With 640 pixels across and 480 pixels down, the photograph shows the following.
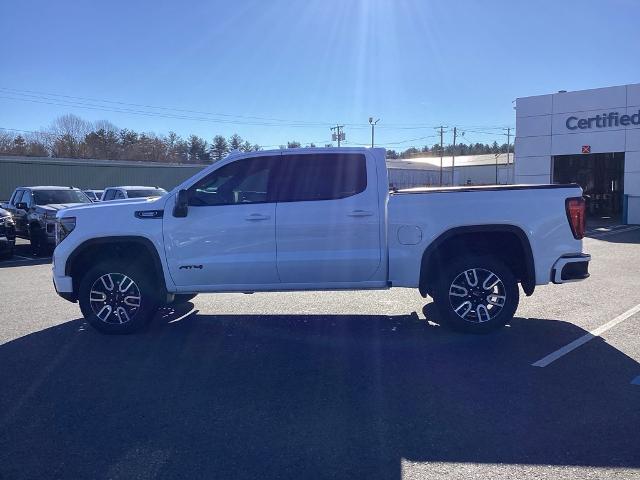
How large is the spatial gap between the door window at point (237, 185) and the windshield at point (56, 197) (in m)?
11.9

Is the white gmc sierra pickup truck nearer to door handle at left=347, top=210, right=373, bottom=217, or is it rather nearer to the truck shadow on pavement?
door handle at left=347, top=210, right=373, bottom=217

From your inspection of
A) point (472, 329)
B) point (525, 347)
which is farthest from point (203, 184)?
point (525, 347)

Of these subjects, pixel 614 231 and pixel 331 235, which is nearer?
pixel 331 235

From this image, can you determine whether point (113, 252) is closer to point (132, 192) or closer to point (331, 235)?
point (331, 235)

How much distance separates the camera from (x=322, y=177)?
6840 mm

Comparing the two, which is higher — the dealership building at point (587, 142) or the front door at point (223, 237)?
the dealership building at point (587, 142)

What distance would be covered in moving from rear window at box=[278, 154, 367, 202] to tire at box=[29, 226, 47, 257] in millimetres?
11741

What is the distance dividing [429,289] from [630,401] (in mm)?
2709

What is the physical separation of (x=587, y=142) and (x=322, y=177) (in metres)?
24.4

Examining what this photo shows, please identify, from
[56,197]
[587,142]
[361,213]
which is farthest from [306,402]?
[587,142]

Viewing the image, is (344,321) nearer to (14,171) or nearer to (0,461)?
(0,461)

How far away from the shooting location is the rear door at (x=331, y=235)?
6.59 m

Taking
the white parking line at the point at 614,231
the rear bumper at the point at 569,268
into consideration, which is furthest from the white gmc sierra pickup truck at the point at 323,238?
the white parking line at the point at 614,231

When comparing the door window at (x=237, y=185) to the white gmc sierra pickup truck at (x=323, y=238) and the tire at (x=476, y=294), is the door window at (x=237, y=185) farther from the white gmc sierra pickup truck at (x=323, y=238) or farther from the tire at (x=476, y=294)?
the tire at (x=476, y=294)
